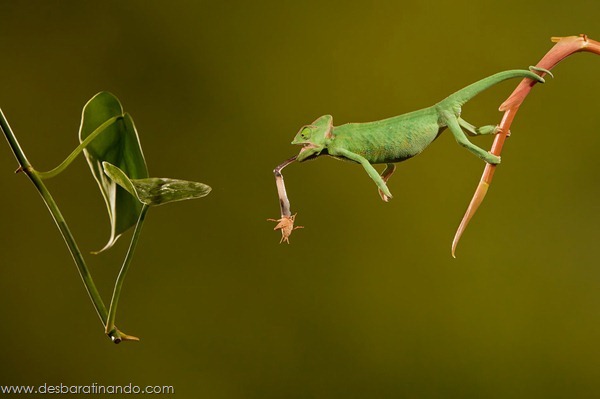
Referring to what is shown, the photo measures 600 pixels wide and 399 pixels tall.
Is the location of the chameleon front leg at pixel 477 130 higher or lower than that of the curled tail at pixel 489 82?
lower

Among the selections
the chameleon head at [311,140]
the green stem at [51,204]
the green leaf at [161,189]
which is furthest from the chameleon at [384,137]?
the green stem at [51,204]

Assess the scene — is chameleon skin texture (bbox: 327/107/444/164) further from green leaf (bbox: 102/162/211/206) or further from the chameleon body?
green leaf (bbox: 102/162/211/206)

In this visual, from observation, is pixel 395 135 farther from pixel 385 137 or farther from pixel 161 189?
pixel 161 189

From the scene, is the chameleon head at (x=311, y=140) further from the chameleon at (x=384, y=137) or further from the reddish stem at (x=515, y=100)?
the reddish stem at (x=515, y=100)

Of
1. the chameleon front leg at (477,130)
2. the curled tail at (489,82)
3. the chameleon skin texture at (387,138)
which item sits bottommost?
the chameleon front leg at (477,130)

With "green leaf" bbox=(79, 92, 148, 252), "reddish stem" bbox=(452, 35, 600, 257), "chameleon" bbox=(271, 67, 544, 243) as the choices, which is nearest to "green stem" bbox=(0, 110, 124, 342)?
"green leaf" bbox=(79, 92, 148, 252)

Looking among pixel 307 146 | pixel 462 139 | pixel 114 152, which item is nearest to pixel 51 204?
pixel 114 152

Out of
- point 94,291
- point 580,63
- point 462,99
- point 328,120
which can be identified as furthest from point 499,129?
point 580,63
